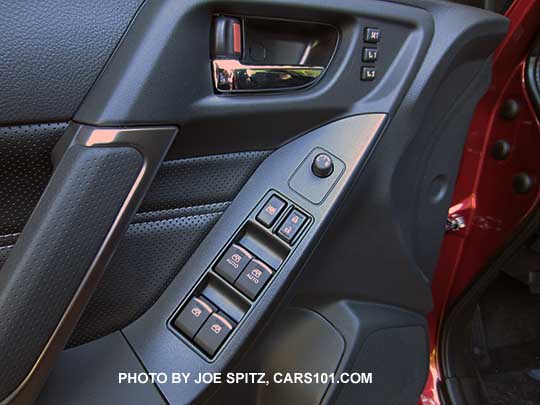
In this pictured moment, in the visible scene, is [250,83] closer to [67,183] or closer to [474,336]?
[67,183]

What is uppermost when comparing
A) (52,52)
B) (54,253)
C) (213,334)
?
(52,52)

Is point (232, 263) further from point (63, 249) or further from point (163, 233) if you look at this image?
point (63, 249)

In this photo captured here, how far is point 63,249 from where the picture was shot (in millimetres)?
555

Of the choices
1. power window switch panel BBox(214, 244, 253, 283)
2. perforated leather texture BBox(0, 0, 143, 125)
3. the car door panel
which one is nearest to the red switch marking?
the car door panel

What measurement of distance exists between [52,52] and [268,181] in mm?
298

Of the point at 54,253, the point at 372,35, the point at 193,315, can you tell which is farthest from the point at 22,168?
the point at 372,35

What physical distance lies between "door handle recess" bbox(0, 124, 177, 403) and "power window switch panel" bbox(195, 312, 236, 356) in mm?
150

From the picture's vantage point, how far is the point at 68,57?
574 mm

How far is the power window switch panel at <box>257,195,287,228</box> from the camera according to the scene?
69cm

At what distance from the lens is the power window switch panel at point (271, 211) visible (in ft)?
2.27

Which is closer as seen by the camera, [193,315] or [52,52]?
[52,52]

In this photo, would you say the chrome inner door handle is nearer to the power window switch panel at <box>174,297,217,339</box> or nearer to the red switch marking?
the red switch marking

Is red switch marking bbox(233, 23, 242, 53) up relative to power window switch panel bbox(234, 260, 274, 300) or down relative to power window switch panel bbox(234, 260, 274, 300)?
up

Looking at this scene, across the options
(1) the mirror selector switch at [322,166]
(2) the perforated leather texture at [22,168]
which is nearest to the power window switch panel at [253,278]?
(1) the mirror selector switch at [322,166]
